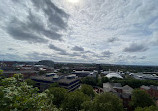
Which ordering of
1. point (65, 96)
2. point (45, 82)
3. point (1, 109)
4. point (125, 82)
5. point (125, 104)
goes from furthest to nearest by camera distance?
point (125, 82) → point (45, 82) → point (125, 104) → point (65, 96) → point (1, 109)

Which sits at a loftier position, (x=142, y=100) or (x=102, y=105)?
(x=102, y=105)

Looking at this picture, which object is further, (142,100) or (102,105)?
(142,100)

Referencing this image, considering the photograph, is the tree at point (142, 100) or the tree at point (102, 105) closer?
the tree at point (102, 105)

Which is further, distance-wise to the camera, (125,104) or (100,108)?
(125,104)

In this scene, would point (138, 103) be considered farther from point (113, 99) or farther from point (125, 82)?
point (125, 82)

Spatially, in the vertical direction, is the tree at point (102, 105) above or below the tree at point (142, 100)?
above

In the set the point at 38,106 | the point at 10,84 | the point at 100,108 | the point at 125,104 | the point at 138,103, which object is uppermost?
the point at 10,84

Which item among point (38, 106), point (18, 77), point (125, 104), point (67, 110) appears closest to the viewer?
point (38, 106)

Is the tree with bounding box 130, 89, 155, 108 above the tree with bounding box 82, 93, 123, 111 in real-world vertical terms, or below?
below

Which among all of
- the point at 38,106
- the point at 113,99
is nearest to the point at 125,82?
the point at 113,99

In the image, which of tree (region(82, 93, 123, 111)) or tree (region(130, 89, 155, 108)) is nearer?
tree (region(82, 93, 123, 111))

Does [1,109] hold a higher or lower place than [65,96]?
higher
